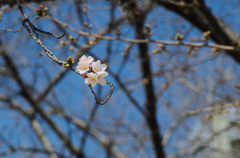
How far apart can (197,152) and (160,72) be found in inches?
68.4

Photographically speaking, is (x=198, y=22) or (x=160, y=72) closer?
(x=198, y=22)

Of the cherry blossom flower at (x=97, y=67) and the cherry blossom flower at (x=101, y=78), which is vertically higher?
the cherry blossom flower at (x=97, y=67)

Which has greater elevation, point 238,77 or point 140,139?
point 238,77

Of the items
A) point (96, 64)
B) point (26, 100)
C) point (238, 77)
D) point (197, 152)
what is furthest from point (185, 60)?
point (26, 100)

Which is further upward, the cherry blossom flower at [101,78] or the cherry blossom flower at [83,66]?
the cherry blossom flower at [83,66]

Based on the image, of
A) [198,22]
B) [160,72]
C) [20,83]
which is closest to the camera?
[198,22]

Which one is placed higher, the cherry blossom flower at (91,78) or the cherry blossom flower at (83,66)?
the cherry blossom flower at (83,66)

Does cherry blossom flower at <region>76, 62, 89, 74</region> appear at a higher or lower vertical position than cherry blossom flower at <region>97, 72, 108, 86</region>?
higher

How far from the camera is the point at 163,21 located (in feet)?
10.7

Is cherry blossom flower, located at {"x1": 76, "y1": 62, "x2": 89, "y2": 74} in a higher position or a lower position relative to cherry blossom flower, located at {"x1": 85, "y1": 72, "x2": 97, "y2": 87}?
higher

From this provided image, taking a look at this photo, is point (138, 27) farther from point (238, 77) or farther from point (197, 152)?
point (238, 77)

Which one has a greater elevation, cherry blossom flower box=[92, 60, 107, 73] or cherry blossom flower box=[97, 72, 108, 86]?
cherry blossom flower box=[92, 60, 107, 73]

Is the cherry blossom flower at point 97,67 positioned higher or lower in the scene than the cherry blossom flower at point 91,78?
higher

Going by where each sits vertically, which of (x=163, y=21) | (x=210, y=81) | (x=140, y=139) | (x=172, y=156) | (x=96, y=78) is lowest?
(x=96, y=78)
